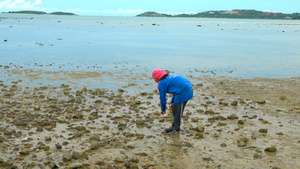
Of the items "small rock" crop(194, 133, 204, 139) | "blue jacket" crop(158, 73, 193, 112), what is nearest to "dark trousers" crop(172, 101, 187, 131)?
"blue jacket" crop(158, 73, 193, 112)

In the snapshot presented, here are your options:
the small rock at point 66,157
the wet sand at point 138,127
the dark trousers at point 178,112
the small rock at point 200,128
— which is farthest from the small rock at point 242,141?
the small rock at point 66,157

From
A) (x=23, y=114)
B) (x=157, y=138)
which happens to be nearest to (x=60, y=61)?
(x=23, y=114)

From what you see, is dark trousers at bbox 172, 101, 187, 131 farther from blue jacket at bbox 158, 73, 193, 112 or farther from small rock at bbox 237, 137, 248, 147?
small rock at bbox 237, 137, 248, 147

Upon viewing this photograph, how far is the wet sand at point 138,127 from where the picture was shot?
22.2 feet

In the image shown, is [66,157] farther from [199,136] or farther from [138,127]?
[199,136]

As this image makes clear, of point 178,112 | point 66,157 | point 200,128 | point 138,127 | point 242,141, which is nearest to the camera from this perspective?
point 66,157

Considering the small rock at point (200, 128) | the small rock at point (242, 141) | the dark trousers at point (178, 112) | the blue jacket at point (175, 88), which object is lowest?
the small rock at point (242, 141)

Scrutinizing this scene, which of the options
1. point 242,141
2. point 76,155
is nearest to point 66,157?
point 76,155

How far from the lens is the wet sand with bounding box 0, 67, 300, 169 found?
6766 millimetres

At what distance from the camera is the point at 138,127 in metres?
8.78

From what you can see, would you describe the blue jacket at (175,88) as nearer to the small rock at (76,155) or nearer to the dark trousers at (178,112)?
the dark trousers at (178,112)

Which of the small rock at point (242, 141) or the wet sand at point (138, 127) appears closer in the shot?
the wet sand at point (138, 127)

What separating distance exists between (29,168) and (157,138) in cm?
322

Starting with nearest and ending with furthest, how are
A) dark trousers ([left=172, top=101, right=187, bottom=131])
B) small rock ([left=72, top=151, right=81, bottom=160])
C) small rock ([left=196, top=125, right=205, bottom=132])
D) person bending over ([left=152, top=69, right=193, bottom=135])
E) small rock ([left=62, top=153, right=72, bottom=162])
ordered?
small rock ([left=62, top=153, right=72, bottom=162])
small rock ([left=72, top=151, right=81, bottom=160])
person bending over ([left=152, top=69, right=193, bottom=135])
dark trousers ([left=172, top=101, right=187, bottom=131])
small rock ([left=196, top=125, right=205, bottom=132])
